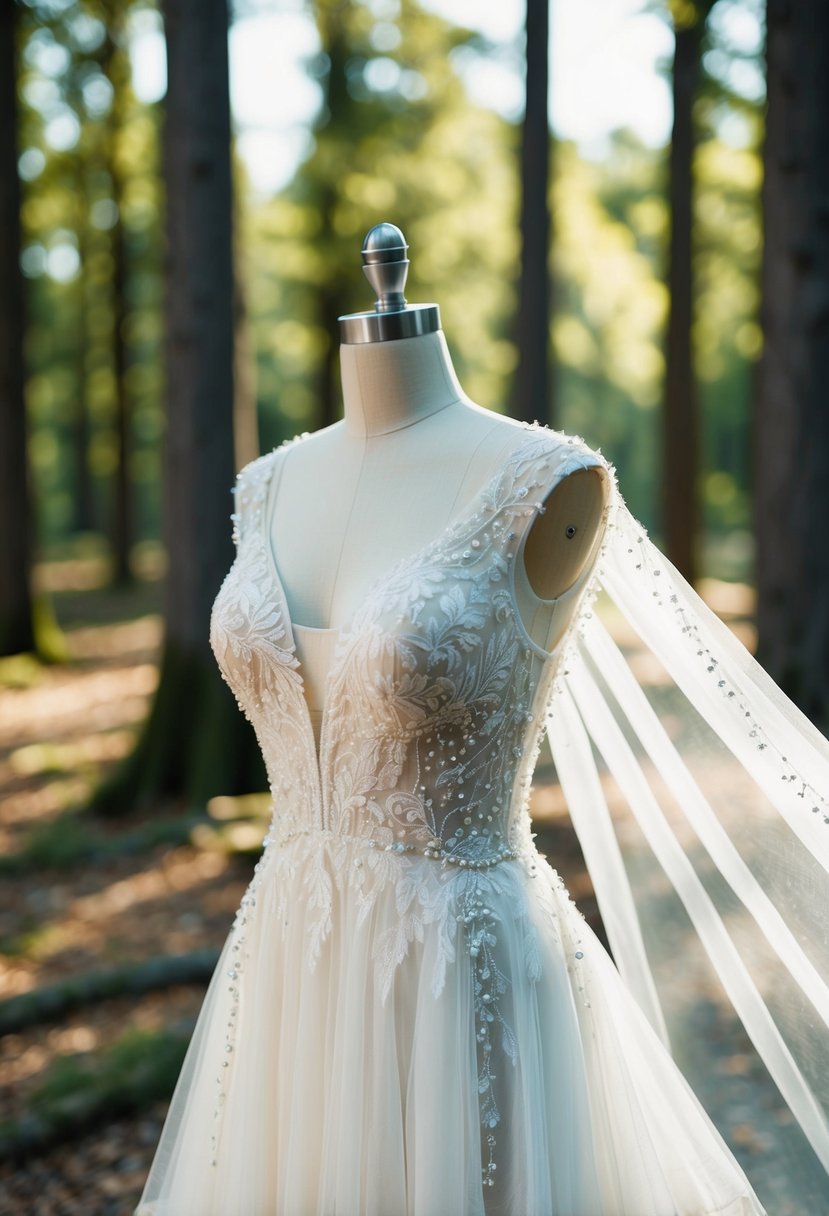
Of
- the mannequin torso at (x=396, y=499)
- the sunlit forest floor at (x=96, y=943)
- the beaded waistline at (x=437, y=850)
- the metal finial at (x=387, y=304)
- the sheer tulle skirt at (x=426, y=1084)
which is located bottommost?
the sunlit forest floor at (x=96, y=943)

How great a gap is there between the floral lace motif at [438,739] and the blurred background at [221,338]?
5.61 ft

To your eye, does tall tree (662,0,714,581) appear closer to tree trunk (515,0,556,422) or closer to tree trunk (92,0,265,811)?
tree trunk (515,0,556,422)

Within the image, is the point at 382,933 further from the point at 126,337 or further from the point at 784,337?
the point at 126,337

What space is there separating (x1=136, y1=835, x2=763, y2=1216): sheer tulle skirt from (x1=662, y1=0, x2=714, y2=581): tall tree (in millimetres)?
8323

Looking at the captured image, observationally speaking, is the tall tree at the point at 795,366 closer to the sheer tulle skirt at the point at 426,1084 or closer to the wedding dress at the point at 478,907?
the wedding dress at the point at 478,907

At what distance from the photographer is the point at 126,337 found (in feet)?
48.1

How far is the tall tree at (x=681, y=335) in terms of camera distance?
9227mm

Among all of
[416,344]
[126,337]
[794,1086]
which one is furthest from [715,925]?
[126,337]

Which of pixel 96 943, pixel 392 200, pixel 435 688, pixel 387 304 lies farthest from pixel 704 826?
pixel 392 200

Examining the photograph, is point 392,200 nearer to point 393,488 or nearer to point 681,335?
point 681,335

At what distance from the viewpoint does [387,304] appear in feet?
6.78

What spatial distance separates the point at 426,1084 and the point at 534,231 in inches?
262

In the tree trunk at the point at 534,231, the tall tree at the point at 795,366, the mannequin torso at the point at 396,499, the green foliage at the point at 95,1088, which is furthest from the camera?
the tree trunk at the point at 534,231

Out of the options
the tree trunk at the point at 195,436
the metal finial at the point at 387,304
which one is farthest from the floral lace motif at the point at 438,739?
the tree trunk at the point at 195,436
